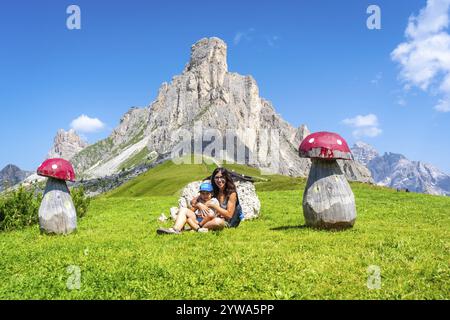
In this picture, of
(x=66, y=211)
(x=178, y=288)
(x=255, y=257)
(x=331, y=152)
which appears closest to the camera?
(x=178, y=288)

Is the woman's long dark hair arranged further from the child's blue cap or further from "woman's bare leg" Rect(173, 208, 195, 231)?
"woman's bare leg" Rect(173, 208, 195, 231)

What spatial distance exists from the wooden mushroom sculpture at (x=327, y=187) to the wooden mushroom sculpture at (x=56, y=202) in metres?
10.8

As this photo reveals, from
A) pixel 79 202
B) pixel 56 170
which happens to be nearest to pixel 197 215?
pixel 56 170

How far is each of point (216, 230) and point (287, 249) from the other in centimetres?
545

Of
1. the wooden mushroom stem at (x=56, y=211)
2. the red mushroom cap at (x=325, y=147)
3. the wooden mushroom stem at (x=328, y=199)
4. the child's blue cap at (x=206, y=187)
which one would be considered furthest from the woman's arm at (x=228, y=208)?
the wooden mushroom stem at (x=56, y=211)

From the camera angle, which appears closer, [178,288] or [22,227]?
[178,288]

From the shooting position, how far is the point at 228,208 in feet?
59.8

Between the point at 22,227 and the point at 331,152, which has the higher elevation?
the point at 331,152

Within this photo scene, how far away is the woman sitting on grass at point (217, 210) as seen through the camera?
1752 cm
